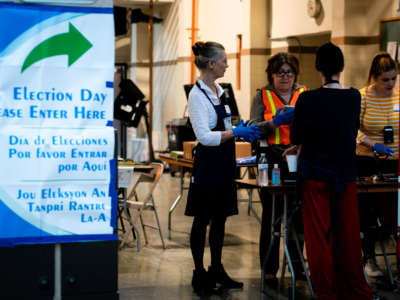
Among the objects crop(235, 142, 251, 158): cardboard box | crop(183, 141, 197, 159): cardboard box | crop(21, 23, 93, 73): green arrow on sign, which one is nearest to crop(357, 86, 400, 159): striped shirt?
crop(183, 141, 197, 159): cardboard box

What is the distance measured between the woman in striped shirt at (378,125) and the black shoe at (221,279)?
42.1 inches

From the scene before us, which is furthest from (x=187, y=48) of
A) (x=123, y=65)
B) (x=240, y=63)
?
(x=123, y=65)

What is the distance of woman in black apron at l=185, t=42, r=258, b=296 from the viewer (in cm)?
470

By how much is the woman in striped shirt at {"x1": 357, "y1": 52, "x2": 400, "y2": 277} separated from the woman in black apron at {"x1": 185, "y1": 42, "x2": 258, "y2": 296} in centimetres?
111

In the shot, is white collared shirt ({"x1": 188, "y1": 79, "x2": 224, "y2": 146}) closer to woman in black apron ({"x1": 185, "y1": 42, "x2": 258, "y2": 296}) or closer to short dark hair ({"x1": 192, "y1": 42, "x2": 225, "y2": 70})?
woman in black apron ({"x1": 185, "y1": 42, "x2": 258, "y2": 296})

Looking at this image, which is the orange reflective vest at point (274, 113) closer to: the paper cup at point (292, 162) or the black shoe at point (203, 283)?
the paper cup at point (292, 162)

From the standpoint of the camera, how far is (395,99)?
18.3 ft

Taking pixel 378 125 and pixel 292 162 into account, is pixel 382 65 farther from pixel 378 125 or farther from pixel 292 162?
pixel 292 162

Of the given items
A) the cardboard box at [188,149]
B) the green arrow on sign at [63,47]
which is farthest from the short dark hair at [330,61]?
the cardboard box at [188,149]

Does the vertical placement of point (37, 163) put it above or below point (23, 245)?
above

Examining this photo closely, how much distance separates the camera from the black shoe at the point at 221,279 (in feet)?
16.1

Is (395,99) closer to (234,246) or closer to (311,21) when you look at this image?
(234,246)

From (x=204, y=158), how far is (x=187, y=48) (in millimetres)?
10367

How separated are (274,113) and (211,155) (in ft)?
1.82
